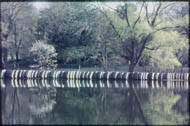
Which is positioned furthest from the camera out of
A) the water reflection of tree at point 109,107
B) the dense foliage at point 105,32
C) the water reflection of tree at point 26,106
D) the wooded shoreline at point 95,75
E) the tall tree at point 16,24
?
the tall tree at point 16,24

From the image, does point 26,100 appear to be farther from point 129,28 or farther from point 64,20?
point 64,20

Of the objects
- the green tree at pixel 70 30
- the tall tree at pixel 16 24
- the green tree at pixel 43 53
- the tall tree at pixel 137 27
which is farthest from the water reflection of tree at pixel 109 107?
the tall tree at pixel 16 24

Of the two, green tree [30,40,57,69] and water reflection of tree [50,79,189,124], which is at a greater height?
green tree [30,40,57,69]

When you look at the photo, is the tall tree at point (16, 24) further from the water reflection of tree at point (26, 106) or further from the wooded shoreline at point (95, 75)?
the water reflection of tree at point (26, 106)

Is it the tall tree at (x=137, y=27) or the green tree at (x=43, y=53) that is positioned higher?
the tall tree at (x=137, y=27)

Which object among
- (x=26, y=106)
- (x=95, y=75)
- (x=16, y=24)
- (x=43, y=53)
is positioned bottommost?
→ (x=95, y=75)

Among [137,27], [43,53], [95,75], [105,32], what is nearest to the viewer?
[95,75]

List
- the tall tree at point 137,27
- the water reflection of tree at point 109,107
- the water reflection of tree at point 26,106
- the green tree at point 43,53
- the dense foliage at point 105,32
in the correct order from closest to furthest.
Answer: the water reflection of tree at point 109,107, the water reflection of tree at point 26,106, the tall tree at point 137,27, the dense foliage at point 105,32, the green tree at point 43,53

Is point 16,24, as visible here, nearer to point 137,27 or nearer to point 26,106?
point 137,27

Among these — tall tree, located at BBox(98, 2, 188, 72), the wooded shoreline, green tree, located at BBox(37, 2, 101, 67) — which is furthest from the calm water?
green tree, located at BBox(37, 2, 101, 67)

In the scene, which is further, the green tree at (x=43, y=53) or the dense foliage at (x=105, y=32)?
the green tree at (x=43, y=53)

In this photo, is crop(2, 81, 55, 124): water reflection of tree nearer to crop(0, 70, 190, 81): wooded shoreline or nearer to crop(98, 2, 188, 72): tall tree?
crop(0, 70, 190, 81): wooded shoreline

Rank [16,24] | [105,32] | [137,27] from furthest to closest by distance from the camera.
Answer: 1. [16,24]
2. [105,32]
3. [137,27]

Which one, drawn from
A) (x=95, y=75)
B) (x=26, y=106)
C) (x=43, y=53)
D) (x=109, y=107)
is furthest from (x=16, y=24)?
(x=109, y=107)
